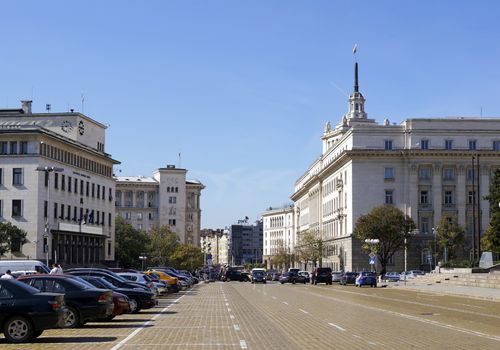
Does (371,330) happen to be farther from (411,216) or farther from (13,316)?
(411,216)

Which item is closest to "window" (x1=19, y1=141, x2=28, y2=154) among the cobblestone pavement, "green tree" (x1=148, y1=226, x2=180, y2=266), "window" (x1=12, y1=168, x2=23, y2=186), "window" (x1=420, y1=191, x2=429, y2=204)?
"window" (x1=12, y1=168, x2=23, y2=186)

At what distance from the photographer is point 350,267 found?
4424 inches

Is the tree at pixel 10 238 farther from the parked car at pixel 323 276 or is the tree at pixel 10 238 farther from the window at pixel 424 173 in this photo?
the window at pixel 424 173

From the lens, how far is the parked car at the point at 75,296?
932 inches

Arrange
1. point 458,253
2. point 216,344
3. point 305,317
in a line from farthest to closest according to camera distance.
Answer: point 458,253 < point 305,317 < point 216,344

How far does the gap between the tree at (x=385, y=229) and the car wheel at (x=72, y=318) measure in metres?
77.4

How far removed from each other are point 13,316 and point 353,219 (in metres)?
97.8

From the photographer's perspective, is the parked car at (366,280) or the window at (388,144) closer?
the parked car at (366,280)

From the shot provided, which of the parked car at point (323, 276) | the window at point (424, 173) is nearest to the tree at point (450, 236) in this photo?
the window at point (424, 173)

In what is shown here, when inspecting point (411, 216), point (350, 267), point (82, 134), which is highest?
point (82, 134)

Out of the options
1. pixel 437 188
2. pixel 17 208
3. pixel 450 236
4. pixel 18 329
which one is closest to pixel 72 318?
pixel 18 329

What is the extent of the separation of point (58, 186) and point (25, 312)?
71.6m

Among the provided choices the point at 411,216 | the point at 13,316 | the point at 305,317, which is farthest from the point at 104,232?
the point at 13,316

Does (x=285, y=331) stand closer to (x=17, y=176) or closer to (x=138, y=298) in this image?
(x=138, y=298)
